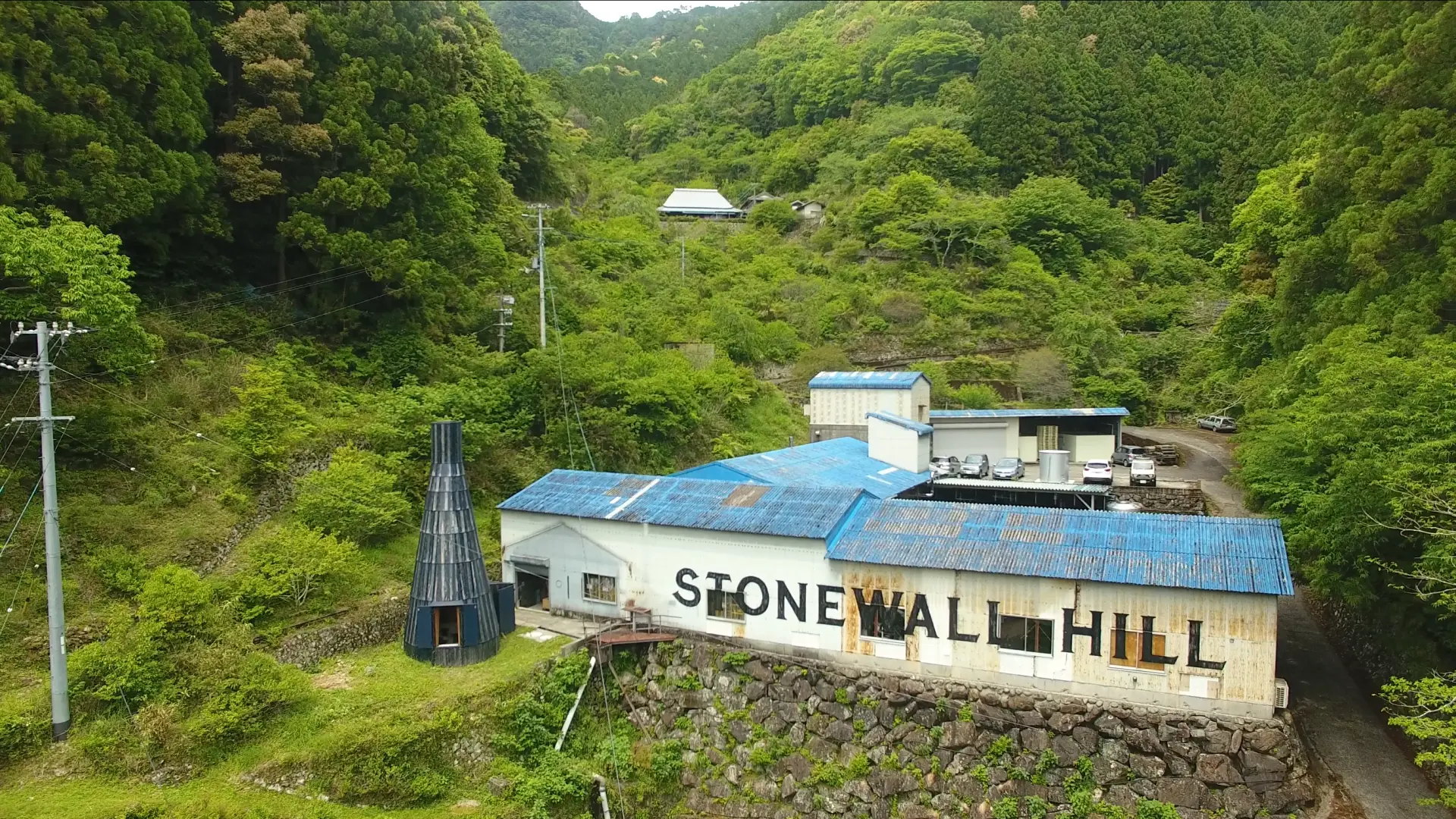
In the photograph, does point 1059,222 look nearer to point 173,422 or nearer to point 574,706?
point 574,706

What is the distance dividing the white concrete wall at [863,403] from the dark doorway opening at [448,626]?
15.6 metres

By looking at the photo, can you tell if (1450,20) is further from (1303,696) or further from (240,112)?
(240,112)

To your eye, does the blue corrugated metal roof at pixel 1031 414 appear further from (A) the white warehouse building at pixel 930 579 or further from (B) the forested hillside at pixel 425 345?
(A) the white warehouse building at pixel 930 579

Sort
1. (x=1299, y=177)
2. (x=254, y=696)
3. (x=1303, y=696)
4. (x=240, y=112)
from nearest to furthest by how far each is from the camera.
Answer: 1. (x=254, y=696)
2. (x=1303, y=696)
3. (x=240, y=112)
4. (x=1299, y=177)

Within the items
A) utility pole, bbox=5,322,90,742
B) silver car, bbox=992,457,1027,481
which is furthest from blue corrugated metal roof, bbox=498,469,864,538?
silver car, bbox=992,457,1027,481

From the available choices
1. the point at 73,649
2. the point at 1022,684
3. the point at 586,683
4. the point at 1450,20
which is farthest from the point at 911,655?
the point at 1450,20

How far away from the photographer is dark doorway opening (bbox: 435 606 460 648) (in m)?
14.7

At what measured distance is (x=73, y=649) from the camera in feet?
42.1

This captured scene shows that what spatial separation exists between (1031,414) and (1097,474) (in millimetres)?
4230

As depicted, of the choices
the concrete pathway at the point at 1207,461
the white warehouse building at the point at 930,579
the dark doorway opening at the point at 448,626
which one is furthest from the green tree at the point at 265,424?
the concrete pathway at the point at 1207,461

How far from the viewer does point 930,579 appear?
1383 cm

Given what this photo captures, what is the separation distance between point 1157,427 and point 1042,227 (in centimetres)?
1289

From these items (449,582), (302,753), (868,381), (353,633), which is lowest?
(302,753)

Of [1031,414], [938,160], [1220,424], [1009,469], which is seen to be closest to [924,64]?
[938,160]
